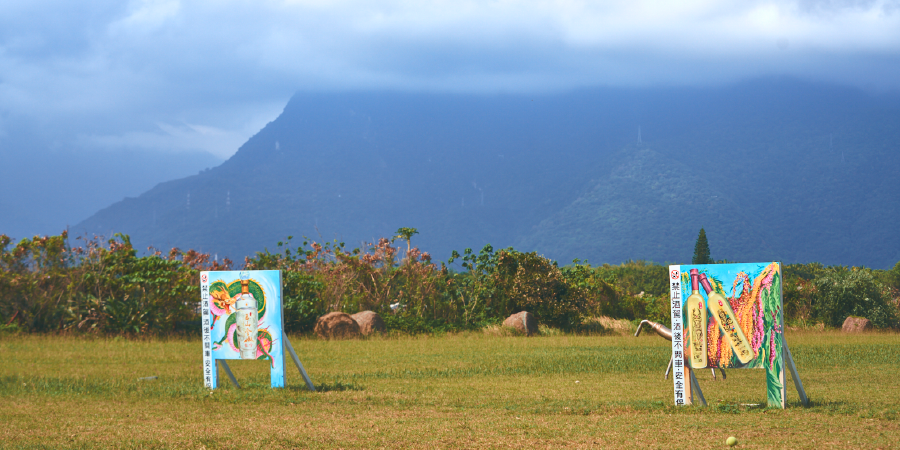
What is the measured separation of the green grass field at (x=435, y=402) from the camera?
6734 millimetres

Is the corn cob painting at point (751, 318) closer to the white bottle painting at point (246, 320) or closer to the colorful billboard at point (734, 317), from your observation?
the colorful billboard at point (734, 317)

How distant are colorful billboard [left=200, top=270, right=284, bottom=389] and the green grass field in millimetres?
523

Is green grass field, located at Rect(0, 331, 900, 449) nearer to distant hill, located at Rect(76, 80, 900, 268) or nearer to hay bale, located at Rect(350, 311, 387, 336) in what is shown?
hay bale, located at Rect(350, 311, 387, 336)

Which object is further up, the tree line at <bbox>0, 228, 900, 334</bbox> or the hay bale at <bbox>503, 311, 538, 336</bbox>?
the tree line at <bbox>0, 228, 900, 334</bbox>

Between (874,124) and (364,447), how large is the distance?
156931 millimetres

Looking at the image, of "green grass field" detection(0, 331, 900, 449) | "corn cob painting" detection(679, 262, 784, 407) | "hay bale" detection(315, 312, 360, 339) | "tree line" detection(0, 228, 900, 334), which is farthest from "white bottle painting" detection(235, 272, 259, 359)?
"tree line" detection(0, 228, 900, 334)

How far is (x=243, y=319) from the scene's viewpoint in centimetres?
1045

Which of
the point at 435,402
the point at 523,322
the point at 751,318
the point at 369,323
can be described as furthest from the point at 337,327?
the point at 751,318

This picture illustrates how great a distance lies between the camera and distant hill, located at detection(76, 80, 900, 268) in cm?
12100

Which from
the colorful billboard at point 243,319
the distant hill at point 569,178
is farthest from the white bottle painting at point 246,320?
the distant hill at point 569,178

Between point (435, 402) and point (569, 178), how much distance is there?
137 meters

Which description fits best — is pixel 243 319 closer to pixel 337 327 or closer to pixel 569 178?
pixel 337 327

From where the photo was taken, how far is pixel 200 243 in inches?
5832

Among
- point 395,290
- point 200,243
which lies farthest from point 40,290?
point 200,243
